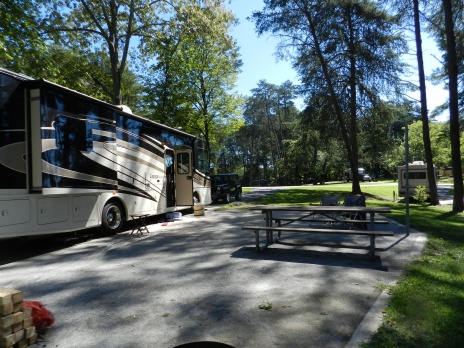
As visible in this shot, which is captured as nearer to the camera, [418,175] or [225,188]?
[225,188]

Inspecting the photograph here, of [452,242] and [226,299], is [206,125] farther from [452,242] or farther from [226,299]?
[226,299]

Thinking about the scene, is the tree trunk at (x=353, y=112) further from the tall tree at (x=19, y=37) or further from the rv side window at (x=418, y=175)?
the tall tree at (x=19, y=37)

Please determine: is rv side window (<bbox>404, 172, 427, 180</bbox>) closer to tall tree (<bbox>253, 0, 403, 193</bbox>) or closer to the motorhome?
tall tree (<bbox>253, 0, 403, 193</bbox>)

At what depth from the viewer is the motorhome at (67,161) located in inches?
250

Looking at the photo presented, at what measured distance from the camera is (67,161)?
7.20 meters

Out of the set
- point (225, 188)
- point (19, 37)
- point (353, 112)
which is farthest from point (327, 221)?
point (353, 112)

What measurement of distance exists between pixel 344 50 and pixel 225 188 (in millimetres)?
12113

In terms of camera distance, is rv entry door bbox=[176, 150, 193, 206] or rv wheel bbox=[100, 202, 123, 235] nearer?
rv wheel bbox=[100, 202, 123, 235]

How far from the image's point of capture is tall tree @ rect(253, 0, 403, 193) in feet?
70.2

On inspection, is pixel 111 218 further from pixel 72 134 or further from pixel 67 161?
pixel 72 134

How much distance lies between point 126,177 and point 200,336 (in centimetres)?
674

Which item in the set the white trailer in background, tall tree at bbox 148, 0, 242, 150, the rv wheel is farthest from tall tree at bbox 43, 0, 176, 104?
the white trailer in background

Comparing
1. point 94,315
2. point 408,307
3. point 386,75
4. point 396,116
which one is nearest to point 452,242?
point 408,307

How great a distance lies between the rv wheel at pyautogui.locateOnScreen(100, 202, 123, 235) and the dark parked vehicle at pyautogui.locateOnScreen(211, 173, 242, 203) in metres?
10.9
